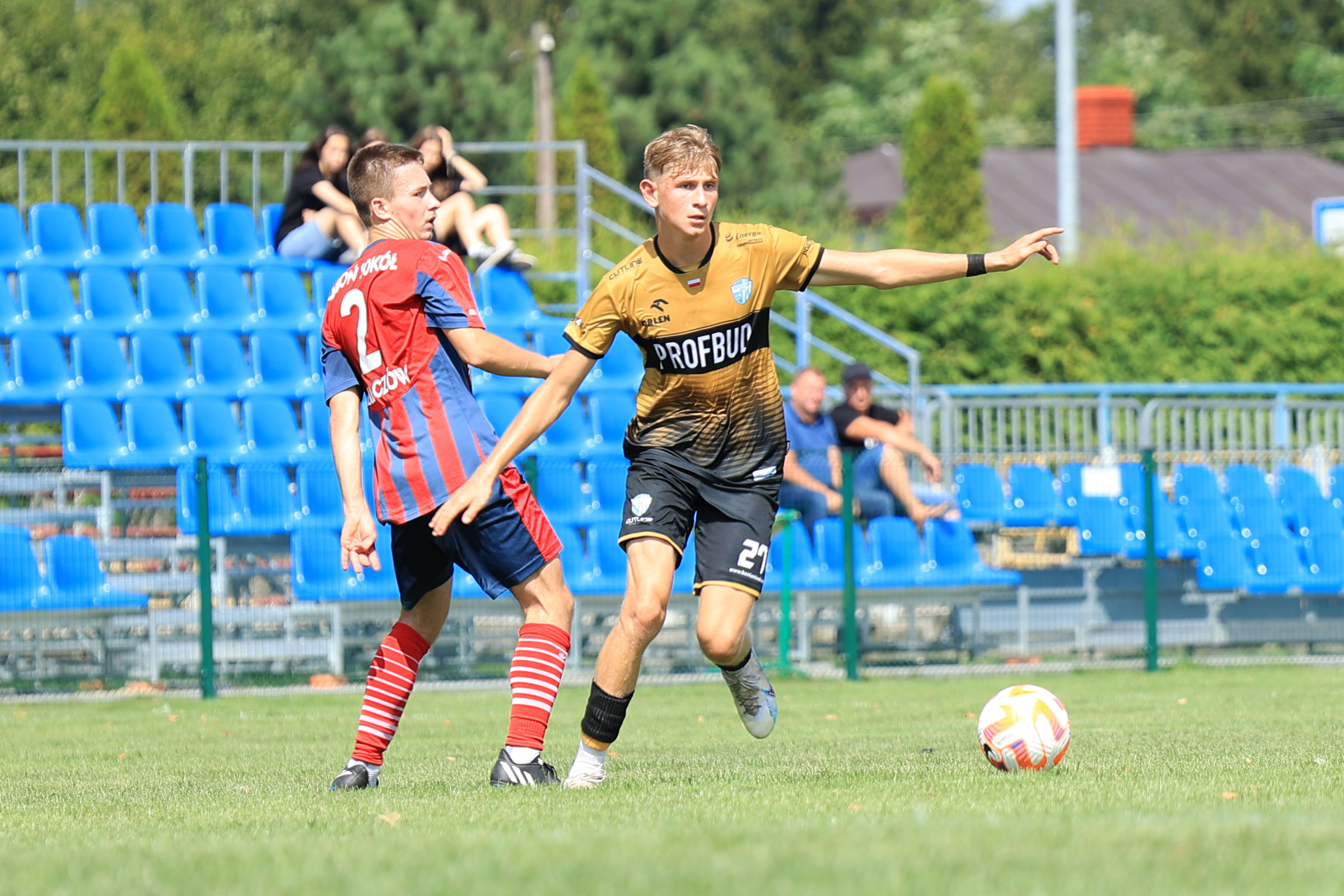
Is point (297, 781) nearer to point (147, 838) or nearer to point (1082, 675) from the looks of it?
point (147, 838)

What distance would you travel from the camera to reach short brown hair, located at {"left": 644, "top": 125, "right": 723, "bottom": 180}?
Answer: 18.7 ft

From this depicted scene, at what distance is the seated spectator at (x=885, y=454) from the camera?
12.3 m

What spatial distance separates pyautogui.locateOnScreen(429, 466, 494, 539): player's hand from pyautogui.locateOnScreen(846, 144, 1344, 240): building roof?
39281 millimetres

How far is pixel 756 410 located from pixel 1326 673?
7.24m

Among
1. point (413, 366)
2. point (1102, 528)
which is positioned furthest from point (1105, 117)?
point (413, 366)

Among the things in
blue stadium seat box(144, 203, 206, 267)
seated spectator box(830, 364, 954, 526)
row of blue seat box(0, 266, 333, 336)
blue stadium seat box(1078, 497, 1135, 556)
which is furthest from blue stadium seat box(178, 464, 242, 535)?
blue stadium seat box(1078, 497, 1135, 556)

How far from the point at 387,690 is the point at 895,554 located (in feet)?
22.8

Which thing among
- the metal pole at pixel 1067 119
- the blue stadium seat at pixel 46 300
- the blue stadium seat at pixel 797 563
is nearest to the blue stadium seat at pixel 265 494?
Result: the blue stadium seat at pixel 46 300

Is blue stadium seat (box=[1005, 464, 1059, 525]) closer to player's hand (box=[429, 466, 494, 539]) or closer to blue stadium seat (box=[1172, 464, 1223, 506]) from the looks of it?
blue stadium seat (box=[1172, 464, 1223, 506])

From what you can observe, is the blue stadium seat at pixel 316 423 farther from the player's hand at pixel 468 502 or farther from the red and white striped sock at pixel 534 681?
the player's hand at pixel 468 502

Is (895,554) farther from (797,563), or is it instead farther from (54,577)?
(54,577)

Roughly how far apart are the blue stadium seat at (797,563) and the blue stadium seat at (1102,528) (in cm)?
233

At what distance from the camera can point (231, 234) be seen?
15.4 metres

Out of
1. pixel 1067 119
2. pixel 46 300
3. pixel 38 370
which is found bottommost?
pixel 38 370
